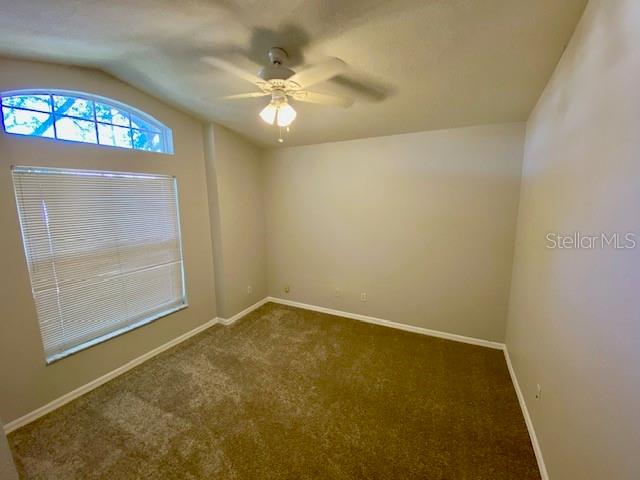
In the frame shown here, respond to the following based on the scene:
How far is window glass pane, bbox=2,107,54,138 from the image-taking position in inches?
74.3

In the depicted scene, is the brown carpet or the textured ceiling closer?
the textured ceiling

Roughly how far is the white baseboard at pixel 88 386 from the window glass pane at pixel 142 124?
2.32 m

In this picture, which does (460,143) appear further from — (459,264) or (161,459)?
(161,459)

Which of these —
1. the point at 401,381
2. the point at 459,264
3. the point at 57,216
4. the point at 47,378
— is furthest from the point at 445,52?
the point at 47,378

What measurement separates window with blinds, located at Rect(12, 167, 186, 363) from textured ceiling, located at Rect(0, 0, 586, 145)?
0.92 metres

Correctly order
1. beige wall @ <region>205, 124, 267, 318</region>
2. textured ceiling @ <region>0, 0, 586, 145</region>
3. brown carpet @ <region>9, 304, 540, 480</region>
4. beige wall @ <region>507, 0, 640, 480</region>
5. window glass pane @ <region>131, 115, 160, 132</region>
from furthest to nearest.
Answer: beige wall @ <region>205, 124, 267, 318</region>, window glass pane @ <region>131, 115, 160, 132</region>, brown carpet @ <region>9, 304, 540, 480</region>, textured ceiling @ <region>0, 0, 586, 145</region>, beige wall @ <region>507, 0, 640, 480</region>

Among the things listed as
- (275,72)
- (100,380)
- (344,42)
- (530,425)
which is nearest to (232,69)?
(275,72)

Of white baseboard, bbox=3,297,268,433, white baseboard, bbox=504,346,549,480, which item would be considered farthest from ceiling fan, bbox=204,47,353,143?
white baseboard, bbox=504,346,549,480

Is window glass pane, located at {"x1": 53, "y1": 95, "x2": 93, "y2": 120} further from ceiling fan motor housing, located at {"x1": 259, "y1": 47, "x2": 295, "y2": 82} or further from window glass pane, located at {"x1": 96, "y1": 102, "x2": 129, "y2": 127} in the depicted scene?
ceiling fan motor housing, located at {"x1": 259, "y1": 47, "x2": 295, "y2": 82}

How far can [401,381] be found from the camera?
7.91 feet

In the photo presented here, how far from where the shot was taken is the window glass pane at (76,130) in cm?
215

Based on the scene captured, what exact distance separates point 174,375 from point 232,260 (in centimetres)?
145

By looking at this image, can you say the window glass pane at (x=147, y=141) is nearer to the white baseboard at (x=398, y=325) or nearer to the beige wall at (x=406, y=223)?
the beige wall at (x=406, y=223)

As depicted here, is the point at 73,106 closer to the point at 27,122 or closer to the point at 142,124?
the point at 27,122
